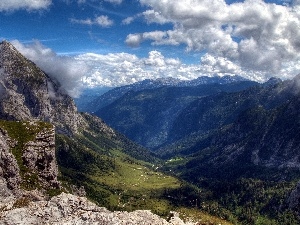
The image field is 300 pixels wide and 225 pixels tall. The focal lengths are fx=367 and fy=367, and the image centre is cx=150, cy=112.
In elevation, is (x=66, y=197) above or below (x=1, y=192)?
above

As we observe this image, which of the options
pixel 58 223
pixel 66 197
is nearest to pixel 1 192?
pixel 66 197

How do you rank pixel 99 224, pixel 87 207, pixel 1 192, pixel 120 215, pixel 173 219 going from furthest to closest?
pixel 1 192
pixel 173 219
pixel 87 207
pixel 120 215
pixel 99 224

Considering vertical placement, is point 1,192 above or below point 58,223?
below

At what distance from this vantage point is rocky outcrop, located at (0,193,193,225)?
7175cm

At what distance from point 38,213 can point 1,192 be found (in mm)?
125663

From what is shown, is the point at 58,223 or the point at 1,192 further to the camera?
the point at 1,192

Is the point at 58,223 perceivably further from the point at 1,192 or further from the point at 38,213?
the point at 1,192

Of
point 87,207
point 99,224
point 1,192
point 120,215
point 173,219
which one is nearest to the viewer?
point 99,224

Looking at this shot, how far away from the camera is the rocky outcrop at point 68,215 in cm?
7175

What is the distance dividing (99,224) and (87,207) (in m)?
18.5

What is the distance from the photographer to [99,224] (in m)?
70.0

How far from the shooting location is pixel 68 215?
80.7m

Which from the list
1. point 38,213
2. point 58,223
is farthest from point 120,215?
point 38,213

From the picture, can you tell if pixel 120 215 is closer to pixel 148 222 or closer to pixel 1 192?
pixel 148 222
